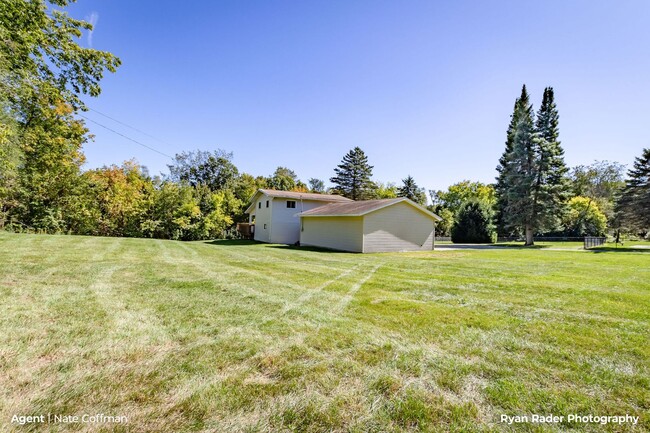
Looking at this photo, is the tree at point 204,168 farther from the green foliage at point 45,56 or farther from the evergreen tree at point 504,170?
the green foliage at point 45,56

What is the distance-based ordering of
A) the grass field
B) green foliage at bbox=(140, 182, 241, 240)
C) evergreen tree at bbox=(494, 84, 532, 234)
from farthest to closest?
1. evergreen tree at bbox=(494, 84, 532, 234)
2. green foliage at bbox=(140, 182, 241, 240)
3. the grass field

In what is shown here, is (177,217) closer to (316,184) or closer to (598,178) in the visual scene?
(316,184)

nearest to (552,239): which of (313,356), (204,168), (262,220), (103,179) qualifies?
(262,220)

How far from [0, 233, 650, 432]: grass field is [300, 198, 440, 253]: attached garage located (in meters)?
10.6

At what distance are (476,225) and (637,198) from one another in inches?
473

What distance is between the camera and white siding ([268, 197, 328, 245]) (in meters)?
22.3

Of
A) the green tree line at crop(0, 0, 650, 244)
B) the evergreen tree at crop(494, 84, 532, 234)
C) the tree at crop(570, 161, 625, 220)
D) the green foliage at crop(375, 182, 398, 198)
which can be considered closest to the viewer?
the green tree line at crop(0, 0, 650, 244)

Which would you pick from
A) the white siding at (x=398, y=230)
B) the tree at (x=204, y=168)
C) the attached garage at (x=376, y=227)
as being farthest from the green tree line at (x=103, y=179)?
the white siding at (x=398, y=230)

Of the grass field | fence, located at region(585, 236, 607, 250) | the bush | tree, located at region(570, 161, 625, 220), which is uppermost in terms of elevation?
tree, located at region(570, 161, 625, 220)

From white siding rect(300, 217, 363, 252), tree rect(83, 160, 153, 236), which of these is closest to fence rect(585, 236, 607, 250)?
white siding rect(300, 217, 363, 252)

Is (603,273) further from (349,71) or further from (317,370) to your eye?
(349,71)

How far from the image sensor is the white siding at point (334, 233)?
16.4 meters

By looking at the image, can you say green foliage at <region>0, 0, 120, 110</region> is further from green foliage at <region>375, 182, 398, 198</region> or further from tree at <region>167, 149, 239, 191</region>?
green foliage at <region>375, 182, 398, 198</region>

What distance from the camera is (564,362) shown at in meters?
2.81
